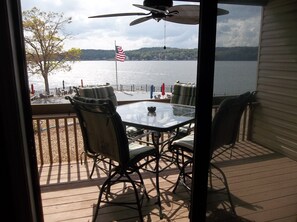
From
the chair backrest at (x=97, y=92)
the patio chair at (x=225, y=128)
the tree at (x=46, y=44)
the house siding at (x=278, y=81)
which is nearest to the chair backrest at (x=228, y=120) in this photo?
the patio chair at (x=225, y=128)

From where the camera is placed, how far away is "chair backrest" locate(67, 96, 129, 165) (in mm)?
1961

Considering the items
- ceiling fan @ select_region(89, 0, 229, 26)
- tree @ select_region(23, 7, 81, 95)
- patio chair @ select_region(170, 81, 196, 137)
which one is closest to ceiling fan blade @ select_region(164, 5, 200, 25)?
ceiling fan @ select_region(89, 0, 229, 26)

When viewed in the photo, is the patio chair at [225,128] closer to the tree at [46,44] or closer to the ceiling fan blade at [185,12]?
the ceiling fan blade at [185,12]

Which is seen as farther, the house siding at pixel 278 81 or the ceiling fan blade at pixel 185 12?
the ceiling fan blade at pixel 185 12

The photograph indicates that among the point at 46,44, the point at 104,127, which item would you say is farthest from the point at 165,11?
the point at 46,44

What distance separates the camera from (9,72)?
3.93 feet

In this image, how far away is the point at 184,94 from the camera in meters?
3.96

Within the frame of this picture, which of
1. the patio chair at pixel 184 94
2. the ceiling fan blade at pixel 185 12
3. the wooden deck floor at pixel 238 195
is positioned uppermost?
the ceiling fan blade at pixel 185 12

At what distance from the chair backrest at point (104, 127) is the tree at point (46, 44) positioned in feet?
40.7

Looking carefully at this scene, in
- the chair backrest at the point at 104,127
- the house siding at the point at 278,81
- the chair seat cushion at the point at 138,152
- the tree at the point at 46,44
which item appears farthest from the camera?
the tree at the point at 46,44

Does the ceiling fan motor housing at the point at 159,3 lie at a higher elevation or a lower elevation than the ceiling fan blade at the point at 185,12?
higher

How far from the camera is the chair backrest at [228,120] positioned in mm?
1478

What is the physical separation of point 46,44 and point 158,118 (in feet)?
47.3

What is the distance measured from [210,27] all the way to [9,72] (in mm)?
→ 1096
